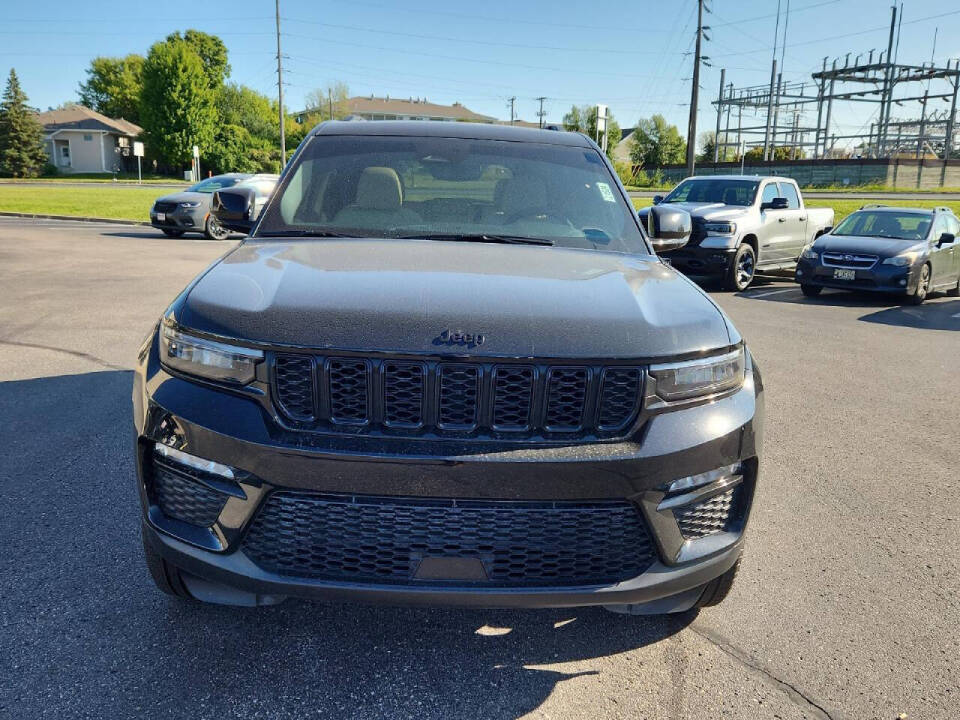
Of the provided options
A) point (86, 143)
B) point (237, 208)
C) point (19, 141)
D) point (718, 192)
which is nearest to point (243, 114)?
point (86, 143)

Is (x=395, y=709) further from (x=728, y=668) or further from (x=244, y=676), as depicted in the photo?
(x=728, y=668)

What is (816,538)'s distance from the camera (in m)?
3.83

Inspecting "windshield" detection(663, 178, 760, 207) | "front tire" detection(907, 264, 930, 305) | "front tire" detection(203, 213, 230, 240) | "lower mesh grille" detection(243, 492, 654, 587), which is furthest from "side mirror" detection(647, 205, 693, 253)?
"front tire" detection(203, 213, 230, 240)

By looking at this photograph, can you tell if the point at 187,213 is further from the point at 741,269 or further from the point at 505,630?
the point at 505,630

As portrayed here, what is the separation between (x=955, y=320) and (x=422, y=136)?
10419mm

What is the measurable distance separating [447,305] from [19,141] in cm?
8233

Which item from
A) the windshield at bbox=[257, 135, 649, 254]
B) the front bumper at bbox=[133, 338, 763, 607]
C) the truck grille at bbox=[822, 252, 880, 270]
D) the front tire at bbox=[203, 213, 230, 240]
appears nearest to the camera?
the front bumper at bbox=[133, 338, 763, 607]

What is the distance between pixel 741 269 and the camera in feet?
45.1

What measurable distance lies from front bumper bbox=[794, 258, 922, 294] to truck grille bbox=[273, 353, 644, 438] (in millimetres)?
12035

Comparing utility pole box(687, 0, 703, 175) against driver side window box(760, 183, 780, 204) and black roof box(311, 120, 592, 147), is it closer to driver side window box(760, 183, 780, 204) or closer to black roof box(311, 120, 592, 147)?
driver side window box(760, 183, 780, 204)

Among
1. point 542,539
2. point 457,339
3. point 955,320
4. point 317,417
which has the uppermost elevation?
point 457,339

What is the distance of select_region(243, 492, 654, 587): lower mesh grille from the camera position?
2.21 metres

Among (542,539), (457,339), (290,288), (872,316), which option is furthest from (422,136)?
(872,316)

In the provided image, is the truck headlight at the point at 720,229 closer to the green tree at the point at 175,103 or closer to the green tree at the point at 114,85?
the green tree at the point at 175,103
